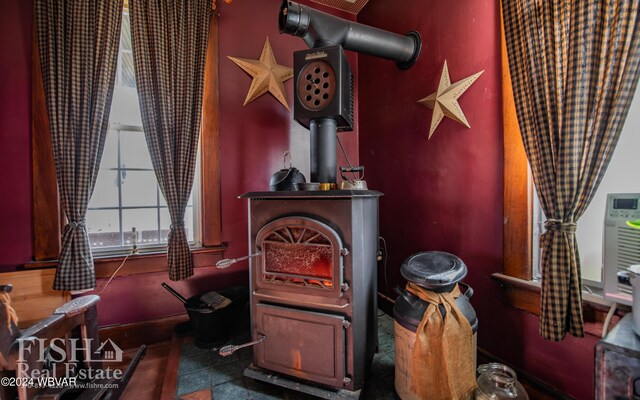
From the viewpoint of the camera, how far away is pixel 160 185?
1.99 meters

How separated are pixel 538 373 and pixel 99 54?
319cm

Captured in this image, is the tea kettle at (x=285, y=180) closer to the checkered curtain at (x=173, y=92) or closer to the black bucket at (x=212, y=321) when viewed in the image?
the checkered curtain at (x=173, y=92)

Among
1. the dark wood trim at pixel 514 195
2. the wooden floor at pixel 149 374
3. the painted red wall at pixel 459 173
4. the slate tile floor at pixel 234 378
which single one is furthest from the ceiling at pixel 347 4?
the wooden floor at pixel 149 374

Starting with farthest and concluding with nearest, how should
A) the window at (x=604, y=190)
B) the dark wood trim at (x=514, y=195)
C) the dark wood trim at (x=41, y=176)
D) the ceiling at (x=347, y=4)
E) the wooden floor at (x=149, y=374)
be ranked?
the ceiling at (x=347, y=4), the dark wood trim at (x=41, y=176), the wooden floor at (x=149, y=374), the dark wood trim at (x=514, y=195), the window at (x=604, y=190)

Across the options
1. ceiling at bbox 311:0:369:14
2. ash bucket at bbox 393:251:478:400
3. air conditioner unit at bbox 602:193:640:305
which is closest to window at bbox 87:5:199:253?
ceiling at bbox 311:0:369:14

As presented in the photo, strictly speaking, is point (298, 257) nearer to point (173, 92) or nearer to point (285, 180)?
point (285, 180)

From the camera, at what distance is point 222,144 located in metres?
2.23

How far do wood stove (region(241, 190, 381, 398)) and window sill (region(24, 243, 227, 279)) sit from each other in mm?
838

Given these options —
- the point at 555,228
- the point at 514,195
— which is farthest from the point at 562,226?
the point at 514,195

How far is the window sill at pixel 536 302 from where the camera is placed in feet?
3.73

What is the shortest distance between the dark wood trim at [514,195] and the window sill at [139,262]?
2008mm

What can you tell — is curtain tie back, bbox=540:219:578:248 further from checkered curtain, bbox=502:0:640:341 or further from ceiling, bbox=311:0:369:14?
ceiling, bbox=311:0:369:14

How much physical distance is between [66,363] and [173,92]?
1.78m

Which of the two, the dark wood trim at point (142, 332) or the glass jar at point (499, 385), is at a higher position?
the glass jar at point (499, 385)
